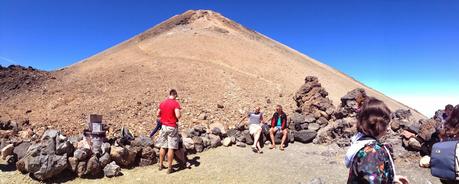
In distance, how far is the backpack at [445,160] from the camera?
12.4 feet

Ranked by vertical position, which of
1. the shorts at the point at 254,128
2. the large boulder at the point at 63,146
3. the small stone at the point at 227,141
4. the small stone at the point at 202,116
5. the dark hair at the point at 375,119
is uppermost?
the small stone at the point at 202,116

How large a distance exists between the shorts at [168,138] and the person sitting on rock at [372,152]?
22.1ft

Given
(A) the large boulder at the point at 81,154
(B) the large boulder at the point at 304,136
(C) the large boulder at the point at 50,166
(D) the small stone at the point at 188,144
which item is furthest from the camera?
(B) the large boulder at the point at 304,136

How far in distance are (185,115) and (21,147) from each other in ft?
25.7

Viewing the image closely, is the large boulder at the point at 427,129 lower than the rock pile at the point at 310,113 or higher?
lower

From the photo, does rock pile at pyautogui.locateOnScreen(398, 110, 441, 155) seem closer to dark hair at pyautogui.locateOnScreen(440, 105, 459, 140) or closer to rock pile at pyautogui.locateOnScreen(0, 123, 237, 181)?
dark hair at pyautogui.locateOnScreen(440, 105, 459, 140)

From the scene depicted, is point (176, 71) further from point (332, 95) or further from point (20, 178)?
point (20, 178)

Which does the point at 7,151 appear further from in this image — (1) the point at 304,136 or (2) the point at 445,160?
(2) the point at 445,160

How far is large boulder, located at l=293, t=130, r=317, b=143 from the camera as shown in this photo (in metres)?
13.5

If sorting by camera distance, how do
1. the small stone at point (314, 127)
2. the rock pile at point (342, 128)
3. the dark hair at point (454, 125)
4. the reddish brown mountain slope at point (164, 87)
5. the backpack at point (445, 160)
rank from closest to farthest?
1. the backpack at point (445, 160)
2. the dark hair at point (454, 125)
3. the rock pile at point (342, 128)
4. the small stone at point (314, 127)
5. the reddish brown mountain slope at point (164, 87)

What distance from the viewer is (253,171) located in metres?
9.74

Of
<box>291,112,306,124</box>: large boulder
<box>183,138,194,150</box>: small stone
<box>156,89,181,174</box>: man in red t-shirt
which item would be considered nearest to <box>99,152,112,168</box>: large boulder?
<box>156,89,181,174</box>: man in red t-shirt

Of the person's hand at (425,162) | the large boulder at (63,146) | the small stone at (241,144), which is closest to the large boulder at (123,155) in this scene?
the large boulder at (63,146)

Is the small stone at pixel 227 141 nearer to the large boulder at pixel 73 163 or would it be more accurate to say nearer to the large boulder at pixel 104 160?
the large boulder at pixel 104 160
